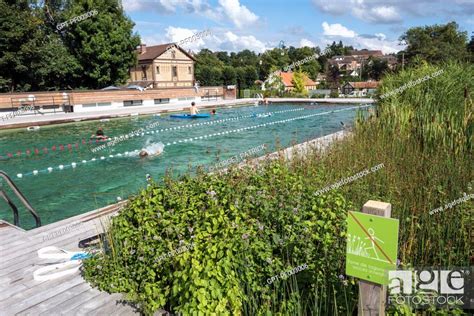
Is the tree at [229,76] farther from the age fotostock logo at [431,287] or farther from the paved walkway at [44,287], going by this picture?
the age fotostock logo at [431,287]

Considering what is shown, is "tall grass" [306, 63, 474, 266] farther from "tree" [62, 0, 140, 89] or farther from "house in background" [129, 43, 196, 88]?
"house in background" [129, 43, 196, 88]

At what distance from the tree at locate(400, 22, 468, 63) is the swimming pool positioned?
31676 mm

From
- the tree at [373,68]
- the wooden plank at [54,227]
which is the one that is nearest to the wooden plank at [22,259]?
the wooden plank at [54,227]

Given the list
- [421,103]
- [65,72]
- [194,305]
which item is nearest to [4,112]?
[65,72]

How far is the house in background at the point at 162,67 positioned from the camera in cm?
4622

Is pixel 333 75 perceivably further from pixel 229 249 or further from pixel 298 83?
pixel 229 249

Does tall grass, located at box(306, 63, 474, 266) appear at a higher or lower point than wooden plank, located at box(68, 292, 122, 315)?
higher

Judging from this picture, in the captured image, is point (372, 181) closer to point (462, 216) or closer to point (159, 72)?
point (462, 216)

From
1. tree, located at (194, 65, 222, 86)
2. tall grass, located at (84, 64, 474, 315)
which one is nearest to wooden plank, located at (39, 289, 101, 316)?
tall grass, located at (84, 64, 474, 315)

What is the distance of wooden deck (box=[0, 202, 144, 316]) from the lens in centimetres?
299

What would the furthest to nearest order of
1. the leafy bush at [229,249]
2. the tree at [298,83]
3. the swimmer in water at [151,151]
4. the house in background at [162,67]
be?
the house in background at [162,67] → the tree at [298,83] → the swimmer in water at [151,151] → the leafy bush at [229,249]

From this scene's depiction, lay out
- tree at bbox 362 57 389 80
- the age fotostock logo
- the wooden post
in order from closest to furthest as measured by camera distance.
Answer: the wooden post
the age fotostock logo
tree at bbox 362 57 389 80

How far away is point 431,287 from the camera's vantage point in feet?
7.73

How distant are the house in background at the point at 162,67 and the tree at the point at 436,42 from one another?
2821cm
